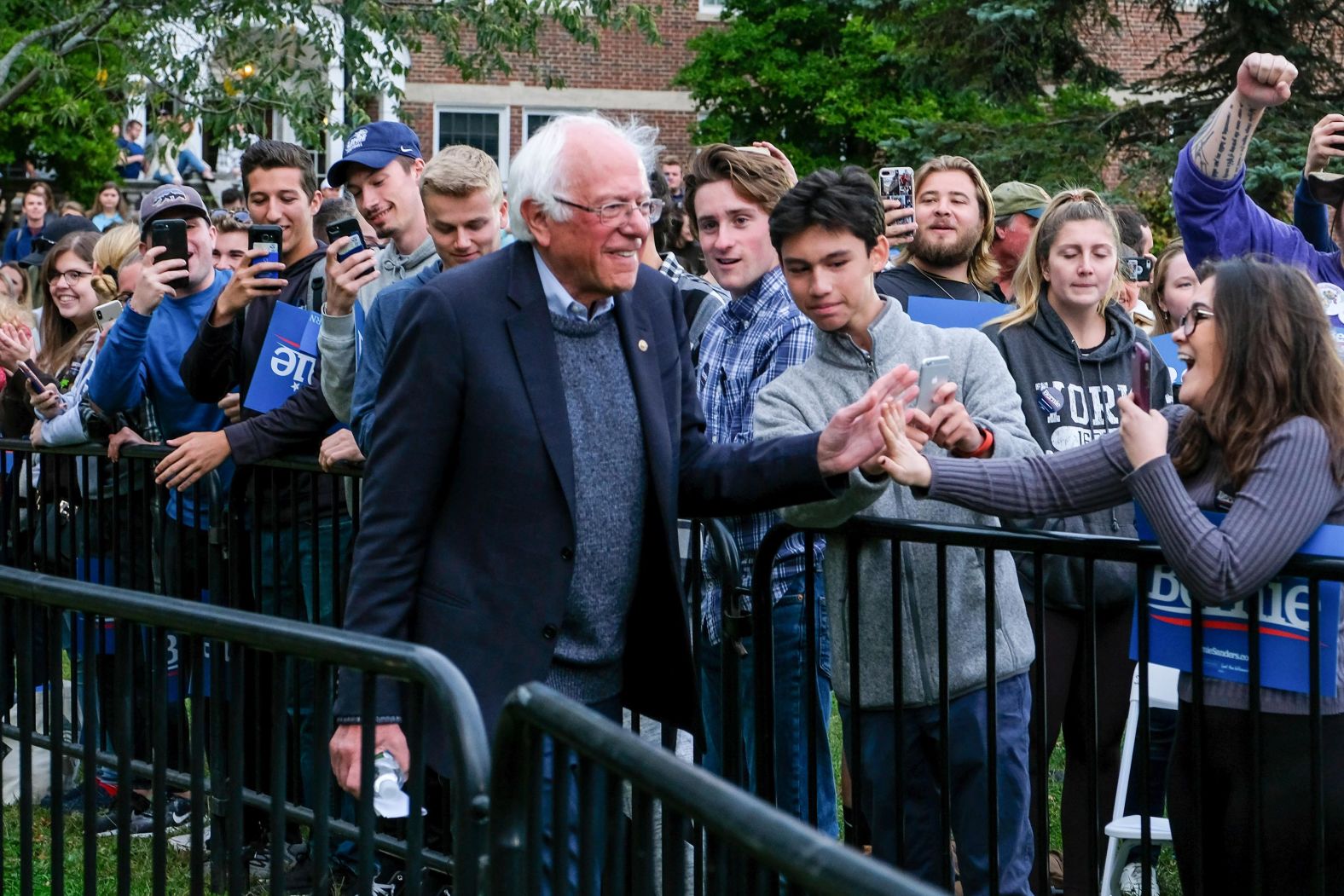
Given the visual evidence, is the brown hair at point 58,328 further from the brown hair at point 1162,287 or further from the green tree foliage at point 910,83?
the green tree foliage at point 910,83

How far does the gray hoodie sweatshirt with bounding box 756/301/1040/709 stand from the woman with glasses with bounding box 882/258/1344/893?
1.31 feet

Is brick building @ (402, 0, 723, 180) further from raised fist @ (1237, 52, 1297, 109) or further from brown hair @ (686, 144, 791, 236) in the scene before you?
raised fist @ (1237, 52, 1297, 109)

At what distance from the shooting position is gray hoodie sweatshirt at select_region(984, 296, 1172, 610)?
5.00 m

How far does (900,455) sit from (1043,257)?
1997 millimetres

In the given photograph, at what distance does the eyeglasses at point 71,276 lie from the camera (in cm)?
713

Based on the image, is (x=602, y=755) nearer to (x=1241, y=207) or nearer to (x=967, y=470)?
(x=967, y=470)

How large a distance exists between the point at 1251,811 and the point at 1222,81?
51.6 feet

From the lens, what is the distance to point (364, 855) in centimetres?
295

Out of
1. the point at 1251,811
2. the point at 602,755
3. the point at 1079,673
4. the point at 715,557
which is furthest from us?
the point at 1079,673

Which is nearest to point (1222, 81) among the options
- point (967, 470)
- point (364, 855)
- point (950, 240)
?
point (950, 240)

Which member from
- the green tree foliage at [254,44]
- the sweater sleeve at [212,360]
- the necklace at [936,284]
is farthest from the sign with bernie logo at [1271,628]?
the green tree foliage at [254,44]

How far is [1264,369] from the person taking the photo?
3566 mm

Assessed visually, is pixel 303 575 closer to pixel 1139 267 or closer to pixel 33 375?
pixel 33 375

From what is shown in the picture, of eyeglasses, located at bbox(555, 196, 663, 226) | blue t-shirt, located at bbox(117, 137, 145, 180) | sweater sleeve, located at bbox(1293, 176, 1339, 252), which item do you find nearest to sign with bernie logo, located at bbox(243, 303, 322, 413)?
eyeglasses, located at bbox(555, 196, 663, 226)
